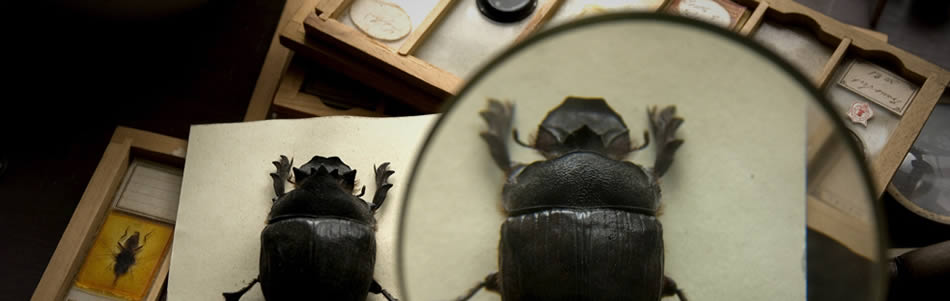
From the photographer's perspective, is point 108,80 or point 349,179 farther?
point 108,80

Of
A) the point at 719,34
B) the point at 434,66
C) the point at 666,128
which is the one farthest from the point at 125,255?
the point at 719,34

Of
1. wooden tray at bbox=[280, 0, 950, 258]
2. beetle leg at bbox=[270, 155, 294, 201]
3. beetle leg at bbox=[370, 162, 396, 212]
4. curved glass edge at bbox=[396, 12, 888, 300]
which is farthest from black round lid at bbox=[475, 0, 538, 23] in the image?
curved glass edge at bbox=[396, 12, 888, 300]

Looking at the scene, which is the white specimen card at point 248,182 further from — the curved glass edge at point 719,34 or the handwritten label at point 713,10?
the curved glass edge at point 719,34

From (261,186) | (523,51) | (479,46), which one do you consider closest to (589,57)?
(523,51)

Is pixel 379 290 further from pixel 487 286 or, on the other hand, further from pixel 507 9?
pixel 507 9

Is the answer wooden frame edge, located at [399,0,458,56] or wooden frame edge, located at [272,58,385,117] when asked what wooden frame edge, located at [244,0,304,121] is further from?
wooden frame edge, located at [399,0,458,56]

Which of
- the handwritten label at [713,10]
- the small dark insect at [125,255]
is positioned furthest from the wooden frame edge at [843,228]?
the small dark insect at [125,255]

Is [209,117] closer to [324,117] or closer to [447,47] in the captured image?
[324,117]
